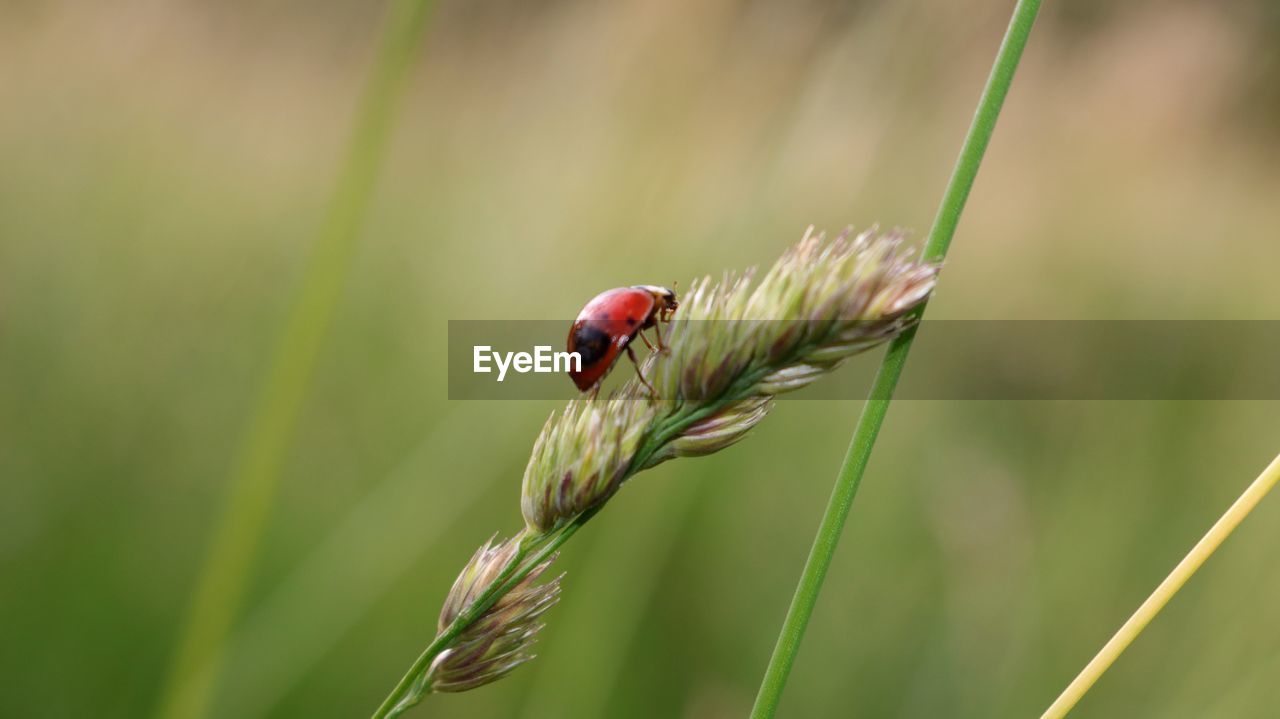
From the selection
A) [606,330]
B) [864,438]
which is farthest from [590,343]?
[864,438]

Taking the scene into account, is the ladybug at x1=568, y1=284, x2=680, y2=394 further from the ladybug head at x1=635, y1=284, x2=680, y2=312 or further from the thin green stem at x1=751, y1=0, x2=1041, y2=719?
the thin green stem at x1=751, y1=0, x2=1041, y2=719

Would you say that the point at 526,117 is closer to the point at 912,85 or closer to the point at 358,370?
the point at 358,370

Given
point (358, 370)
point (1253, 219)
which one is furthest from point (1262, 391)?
point (358, 370)

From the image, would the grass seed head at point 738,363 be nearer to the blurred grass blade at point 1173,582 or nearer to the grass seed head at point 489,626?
the grass seed head at point 489,626

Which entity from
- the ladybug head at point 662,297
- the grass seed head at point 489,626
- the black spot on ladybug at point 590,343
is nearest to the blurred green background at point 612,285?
the ladybug head at point 662,297

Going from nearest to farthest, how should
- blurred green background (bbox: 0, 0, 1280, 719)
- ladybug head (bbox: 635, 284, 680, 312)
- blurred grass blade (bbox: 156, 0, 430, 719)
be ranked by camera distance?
1. blurred grass blade (bbox: 156, 0, 430, 719)
2. ladybug head (bbox: 635, 284, 680, 312)
3. blurred green background (bbox: 0, 0, 1280, 719)

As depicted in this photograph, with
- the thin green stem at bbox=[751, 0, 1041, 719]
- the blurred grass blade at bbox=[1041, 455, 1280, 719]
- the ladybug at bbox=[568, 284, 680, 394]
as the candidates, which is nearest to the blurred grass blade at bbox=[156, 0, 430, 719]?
the ladybug at bbox=[568, 284, 680, 394]
